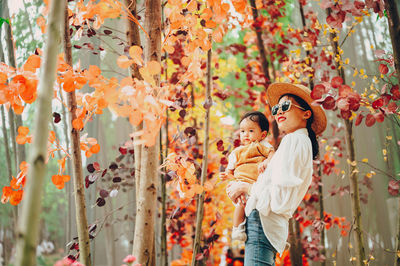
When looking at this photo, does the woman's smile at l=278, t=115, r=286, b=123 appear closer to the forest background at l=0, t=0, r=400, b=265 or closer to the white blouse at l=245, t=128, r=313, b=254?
the white blouse at l=245, t=128, r=313, b=254

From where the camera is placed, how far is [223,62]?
4094 millimetres

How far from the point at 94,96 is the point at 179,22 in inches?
20.6

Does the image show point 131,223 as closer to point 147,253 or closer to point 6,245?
point 6,245

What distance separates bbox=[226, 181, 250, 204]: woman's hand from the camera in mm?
1642

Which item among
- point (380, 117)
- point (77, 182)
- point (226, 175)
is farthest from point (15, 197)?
point (380, 117)

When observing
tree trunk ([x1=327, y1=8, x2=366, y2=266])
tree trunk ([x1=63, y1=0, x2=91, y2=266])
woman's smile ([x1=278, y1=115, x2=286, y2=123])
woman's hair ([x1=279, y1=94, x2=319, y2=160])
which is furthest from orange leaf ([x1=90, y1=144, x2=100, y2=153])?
tree trunk ([x1=327, y1=8, x2=366, y2=266])

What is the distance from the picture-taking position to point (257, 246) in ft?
4.96

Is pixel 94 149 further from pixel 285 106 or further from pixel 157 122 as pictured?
pixel 285 106

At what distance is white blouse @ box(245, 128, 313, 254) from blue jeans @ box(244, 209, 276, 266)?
0.10 ft

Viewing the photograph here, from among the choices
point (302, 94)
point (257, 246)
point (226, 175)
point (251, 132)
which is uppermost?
point (302, 94)

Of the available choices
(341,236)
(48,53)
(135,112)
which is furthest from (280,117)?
(341,236)

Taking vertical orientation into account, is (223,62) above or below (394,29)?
above

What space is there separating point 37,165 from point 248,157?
3.91 feet

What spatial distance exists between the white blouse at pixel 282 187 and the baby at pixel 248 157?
11cm
